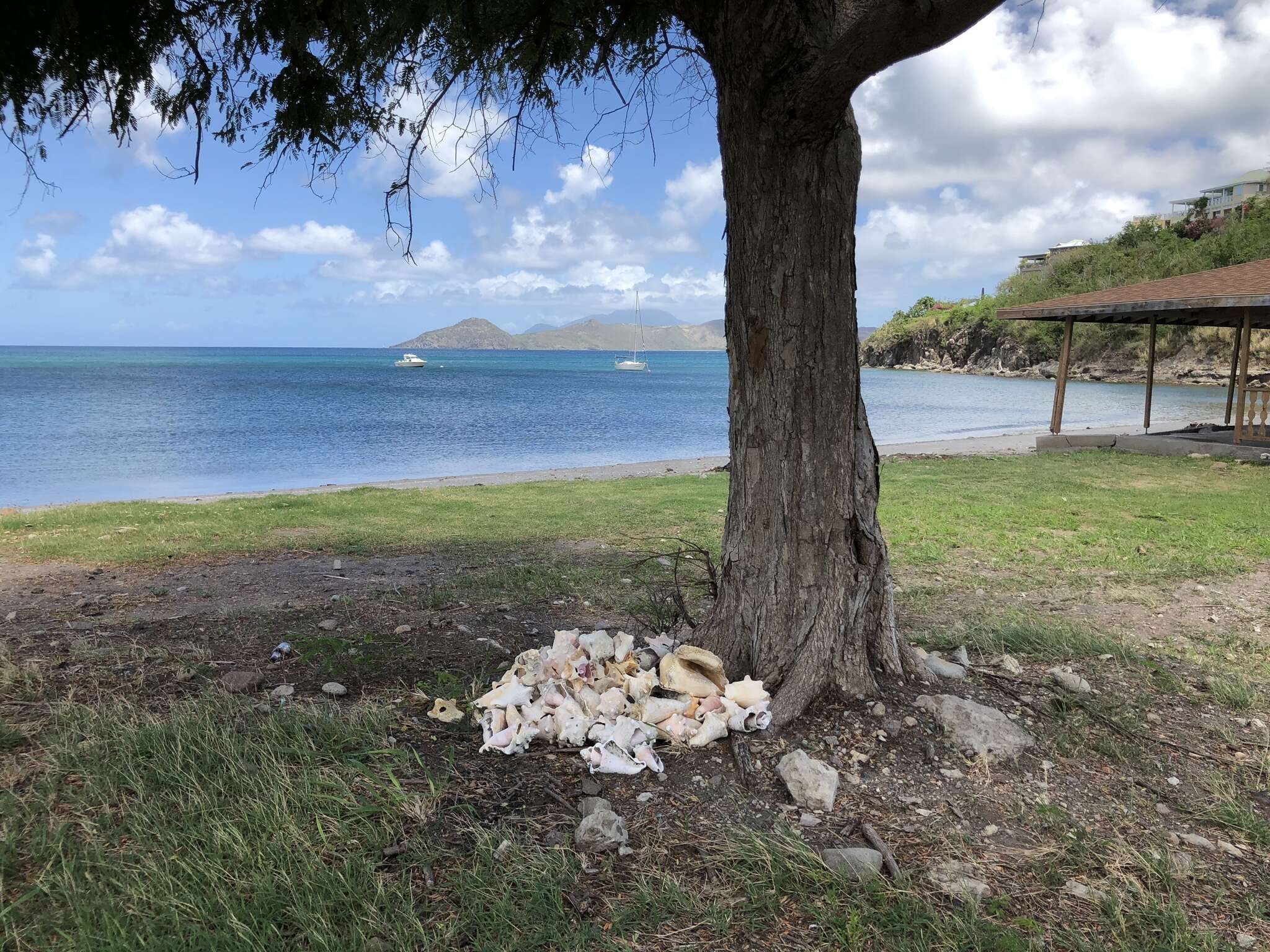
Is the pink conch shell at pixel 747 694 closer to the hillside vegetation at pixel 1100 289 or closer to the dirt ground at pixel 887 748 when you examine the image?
the dirt ground at pixel 887 748

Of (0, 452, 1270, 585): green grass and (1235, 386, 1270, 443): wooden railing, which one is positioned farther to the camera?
(1235, 386, 1270, 443): wooden railing

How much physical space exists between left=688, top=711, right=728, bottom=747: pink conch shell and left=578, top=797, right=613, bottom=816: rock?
18.4 inches

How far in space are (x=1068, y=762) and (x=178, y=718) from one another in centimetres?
330

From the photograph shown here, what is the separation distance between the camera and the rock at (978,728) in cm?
308

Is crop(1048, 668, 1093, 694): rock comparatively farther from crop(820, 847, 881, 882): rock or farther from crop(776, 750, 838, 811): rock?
crop(820, 847, 881, 882): rock

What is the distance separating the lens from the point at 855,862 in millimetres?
2424

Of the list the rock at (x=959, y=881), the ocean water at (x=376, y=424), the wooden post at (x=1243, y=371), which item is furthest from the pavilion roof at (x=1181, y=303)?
the rock at (x=959, y=881)

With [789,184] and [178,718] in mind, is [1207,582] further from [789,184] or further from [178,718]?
[178,718]

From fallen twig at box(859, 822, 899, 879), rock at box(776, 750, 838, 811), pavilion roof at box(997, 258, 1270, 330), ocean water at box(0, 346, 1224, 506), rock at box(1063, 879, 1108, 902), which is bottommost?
ocean water at box(0, 346, 1224, 506)

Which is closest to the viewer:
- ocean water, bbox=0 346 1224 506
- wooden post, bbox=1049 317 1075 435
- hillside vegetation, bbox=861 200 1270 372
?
wooden post, bbox=1049 317 1075 435

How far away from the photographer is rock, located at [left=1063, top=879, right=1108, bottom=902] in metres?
2.32

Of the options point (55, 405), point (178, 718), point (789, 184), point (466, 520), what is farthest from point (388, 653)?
point (55, 405)

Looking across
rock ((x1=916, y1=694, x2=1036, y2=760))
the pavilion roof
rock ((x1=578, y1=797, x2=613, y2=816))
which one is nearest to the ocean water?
A: the pavilion roof

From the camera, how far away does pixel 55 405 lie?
133 ft
